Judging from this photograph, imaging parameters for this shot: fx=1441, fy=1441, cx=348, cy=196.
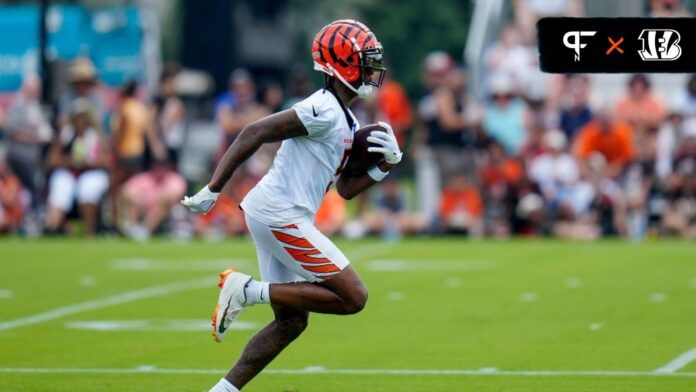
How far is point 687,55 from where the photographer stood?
8156 mm

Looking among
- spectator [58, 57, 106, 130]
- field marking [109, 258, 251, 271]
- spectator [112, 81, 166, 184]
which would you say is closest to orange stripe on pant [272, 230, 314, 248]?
field marking [109, 258, 251, 271]

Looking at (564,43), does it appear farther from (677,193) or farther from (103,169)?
(103,169)

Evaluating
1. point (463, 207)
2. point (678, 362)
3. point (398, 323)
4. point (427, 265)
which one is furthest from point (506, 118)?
point (678, 362)

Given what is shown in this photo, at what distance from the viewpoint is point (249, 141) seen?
26.8ft

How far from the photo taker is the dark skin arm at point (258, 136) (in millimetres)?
8133

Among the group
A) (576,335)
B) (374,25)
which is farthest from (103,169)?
(374,25)

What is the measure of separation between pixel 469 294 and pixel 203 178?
13288 mm

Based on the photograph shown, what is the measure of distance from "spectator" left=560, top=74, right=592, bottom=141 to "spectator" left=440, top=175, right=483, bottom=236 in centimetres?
179

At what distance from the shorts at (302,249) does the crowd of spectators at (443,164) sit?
13.4m

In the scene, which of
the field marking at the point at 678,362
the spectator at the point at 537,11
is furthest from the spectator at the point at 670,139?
the field marking at the point at 678,362

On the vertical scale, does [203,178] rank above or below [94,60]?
below

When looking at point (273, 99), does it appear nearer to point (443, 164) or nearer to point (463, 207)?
point (443, 164)

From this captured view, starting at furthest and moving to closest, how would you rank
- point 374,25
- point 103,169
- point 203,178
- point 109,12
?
point 374,25 → point 109,12 → point 203,178 → point 103,169

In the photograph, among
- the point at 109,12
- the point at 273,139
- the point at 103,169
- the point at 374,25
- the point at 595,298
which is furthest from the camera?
the point at 374,25
